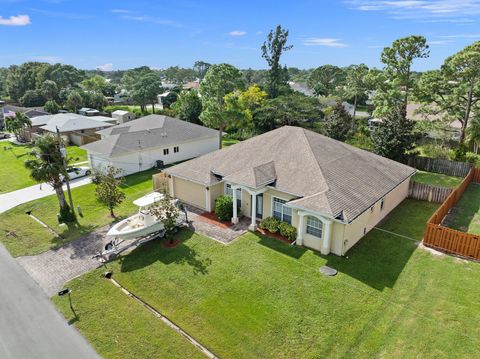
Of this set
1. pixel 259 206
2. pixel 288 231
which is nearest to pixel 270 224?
pixel 288 231

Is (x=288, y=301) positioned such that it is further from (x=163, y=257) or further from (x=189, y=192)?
(x=189, y=192)

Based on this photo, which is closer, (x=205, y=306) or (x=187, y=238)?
(x=205, y=306)

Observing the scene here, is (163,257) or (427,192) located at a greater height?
(427,192)

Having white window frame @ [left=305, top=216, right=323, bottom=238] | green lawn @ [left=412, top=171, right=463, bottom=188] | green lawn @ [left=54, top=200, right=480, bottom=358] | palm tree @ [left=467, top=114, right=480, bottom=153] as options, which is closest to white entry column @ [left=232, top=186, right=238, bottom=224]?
green lawn @ [left=54, top=200, right=480, bottom=358]

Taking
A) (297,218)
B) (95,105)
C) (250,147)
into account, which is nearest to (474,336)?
(297,218)

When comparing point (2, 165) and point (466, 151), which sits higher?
point (466, 151)

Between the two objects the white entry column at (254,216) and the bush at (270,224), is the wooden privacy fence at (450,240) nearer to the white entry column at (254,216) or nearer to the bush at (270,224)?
the bush at (270,224)

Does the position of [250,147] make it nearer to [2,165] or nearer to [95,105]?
[2,165]
